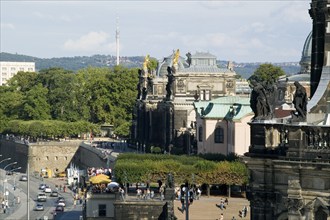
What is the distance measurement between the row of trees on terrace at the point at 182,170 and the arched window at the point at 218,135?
10173 millimetres

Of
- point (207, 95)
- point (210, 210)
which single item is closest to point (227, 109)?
point (207, 95)

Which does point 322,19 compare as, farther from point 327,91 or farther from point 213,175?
point 213,175

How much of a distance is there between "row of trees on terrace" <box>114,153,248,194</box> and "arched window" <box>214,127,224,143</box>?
10173 millimetres

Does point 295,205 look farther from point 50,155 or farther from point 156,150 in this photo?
point 50,155

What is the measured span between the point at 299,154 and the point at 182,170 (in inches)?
3077

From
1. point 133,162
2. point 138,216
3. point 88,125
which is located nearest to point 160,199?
point 138,216

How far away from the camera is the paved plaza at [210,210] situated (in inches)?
2923

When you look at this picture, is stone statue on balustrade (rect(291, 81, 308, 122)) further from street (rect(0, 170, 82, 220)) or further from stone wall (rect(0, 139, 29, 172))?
stone wall (rect(0, 139, 29, 172))

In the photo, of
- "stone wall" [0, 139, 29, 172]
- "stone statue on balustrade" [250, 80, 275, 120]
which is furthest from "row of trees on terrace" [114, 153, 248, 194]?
"stone wall" [0, 139, 29, 172]

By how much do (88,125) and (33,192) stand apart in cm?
5773

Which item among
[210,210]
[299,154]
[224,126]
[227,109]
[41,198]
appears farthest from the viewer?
[41,198]

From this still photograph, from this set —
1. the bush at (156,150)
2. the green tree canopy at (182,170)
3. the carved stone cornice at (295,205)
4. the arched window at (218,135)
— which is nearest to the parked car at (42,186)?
the bush at (156,150)

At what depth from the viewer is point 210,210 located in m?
78.6

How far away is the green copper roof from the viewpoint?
109 m
